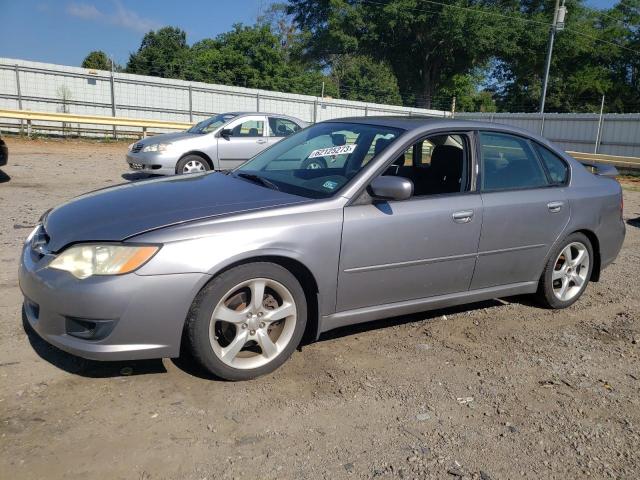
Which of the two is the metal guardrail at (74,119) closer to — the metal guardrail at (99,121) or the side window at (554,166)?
the metal guardrail at (99,121)

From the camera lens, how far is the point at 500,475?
2590 mm

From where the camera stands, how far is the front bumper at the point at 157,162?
35.4 ft

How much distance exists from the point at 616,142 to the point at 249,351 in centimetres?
2431

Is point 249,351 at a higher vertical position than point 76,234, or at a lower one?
lower

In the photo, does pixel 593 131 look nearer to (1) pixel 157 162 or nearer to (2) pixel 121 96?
(2) pixel 121 96

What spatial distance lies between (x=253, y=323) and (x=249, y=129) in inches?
354

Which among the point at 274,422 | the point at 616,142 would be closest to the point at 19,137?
the point at 274,422

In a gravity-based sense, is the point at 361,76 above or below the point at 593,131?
above

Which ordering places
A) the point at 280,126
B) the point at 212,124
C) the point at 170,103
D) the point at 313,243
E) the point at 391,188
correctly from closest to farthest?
the point at 313,243 → the point at 391,188 → the point at 212,124 → the point at 280,126 → the point at 170,103

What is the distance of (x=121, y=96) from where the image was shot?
22.1 metres

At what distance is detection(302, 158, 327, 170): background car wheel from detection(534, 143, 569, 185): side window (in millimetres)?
1917

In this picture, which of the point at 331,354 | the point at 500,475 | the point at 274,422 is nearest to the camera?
the point at 500,475

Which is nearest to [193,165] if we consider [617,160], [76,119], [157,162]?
[157,162]

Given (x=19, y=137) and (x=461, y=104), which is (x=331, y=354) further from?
(x=461, y=104)
